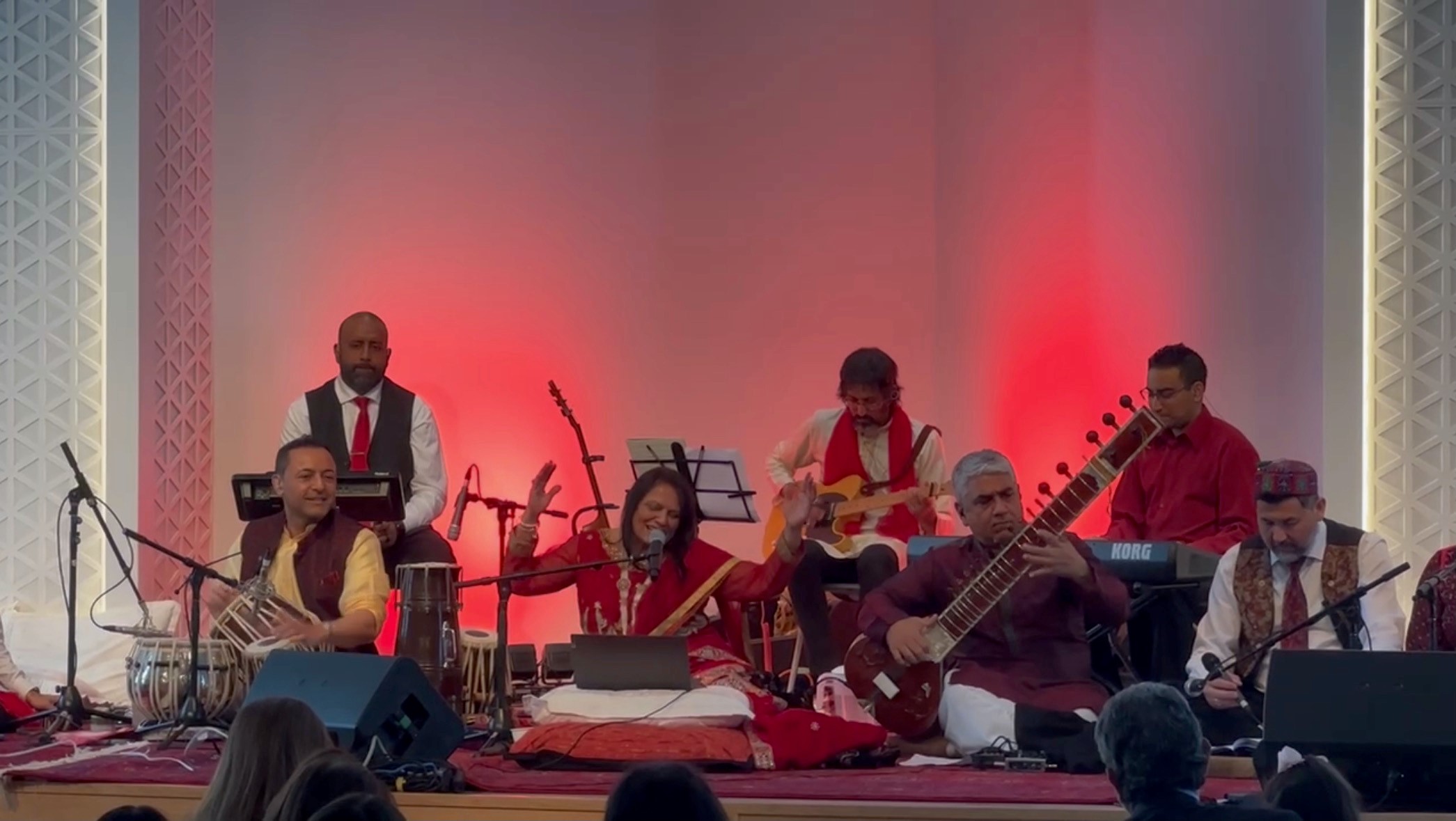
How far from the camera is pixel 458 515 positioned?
9.27 m

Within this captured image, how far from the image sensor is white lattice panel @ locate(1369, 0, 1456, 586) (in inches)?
Result: 301

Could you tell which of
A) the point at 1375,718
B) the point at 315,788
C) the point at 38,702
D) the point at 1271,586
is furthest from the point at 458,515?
the point at 315,788

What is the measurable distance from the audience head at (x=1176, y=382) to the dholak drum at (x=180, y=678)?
3409 mm

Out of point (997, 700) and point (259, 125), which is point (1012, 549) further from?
point (259, 125)

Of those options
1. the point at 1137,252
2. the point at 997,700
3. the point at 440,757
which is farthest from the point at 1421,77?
the point at 440,757

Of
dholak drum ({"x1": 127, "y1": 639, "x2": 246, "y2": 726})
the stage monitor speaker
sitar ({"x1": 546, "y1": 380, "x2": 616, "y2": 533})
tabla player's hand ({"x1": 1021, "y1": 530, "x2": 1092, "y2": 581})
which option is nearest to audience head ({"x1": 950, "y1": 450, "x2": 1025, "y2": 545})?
tabla player's hand ({"x1": 1021, "y1": 530, "x2": 1092, "y2": 581})

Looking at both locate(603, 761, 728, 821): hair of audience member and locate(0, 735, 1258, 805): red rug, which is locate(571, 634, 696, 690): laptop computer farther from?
locate(603, 761, 728, 821): hair of audience member

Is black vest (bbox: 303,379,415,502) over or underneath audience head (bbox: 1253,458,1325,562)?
over

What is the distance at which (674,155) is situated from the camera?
10.2 metres

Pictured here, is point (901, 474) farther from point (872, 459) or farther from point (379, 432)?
point (379, 432)

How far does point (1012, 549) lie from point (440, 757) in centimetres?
186

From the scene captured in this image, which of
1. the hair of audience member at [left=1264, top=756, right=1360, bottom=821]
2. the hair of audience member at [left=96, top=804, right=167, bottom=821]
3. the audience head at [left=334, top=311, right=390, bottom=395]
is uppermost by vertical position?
the audience head at [left=334, top=311, right=390, bottom=395]

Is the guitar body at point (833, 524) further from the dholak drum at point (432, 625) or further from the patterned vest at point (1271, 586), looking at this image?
the patterned vest at point (1271, 586)

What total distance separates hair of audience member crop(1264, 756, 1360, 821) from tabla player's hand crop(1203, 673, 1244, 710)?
2164 mm
